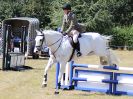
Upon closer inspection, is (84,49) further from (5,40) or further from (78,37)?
(5,40)

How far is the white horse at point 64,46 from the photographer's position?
501 inches

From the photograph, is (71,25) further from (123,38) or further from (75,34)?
(123,38)

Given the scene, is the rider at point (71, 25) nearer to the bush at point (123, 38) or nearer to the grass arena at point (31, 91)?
the grass arena at point (31, 91)

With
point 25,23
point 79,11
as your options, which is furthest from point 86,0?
point 25,23

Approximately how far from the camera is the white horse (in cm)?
1273

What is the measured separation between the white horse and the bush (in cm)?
3130

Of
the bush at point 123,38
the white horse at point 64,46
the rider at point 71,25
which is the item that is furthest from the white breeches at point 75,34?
the bush at point 123,38

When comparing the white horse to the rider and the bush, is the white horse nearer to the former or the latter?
the rider

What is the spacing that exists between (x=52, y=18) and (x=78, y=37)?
122ft

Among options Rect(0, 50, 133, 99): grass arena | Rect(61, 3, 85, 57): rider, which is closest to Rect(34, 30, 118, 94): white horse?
Rect(61, 3, 85, 57): rider

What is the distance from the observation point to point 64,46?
1330 centimetres

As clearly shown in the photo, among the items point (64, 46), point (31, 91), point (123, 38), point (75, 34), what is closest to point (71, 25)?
point (75, 34)

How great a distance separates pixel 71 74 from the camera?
1370 centimetres

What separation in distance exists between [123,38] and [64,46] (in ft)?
112
